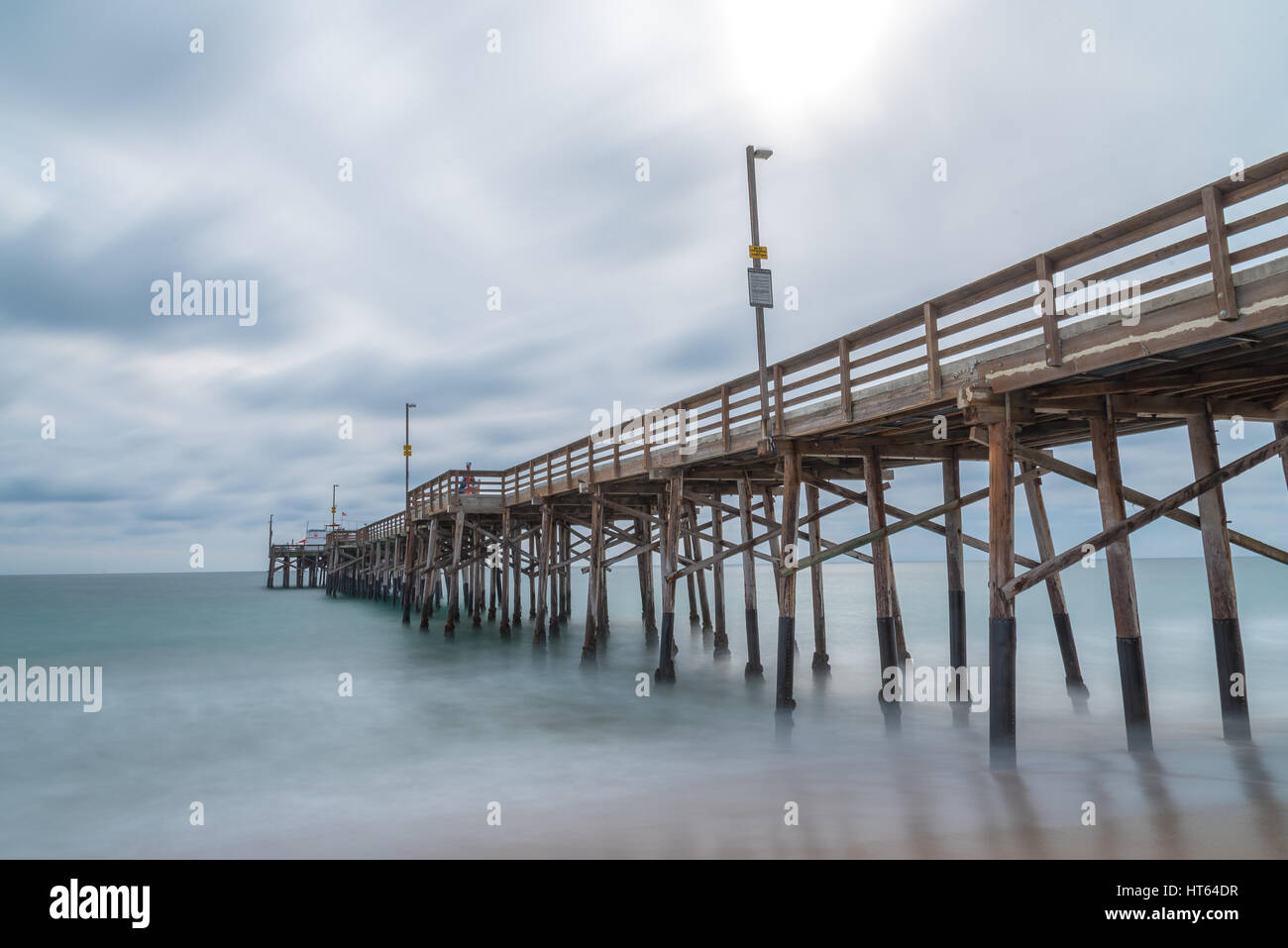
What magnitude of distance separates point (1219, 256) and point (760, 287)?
6747 millimetres

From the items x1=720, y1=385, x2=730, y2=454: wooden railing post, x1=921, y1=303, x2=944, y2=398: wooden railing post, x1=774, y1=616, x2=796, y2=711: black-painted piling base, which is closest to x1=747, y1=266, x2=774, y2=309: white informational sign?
x1=720, y1=385, x2=730, y2=454: wooden railing post

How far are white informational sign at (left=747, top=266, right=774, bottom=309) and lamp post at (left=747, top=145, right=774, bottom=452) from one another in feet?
0.28

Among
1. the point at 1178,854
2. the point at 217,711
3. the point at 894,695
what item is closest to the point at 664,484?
the point at 894,695

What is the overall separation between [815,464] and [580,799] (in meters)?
9.10

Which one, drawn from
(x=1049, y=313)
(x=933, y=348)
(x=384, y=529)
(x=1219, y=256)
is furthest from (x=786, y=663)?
(x=384, y=529)

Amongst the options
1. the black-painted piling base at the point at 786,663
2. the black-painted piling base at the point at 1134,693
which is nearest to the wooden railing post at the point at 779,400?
the black-painted piling base at the point at 786,663

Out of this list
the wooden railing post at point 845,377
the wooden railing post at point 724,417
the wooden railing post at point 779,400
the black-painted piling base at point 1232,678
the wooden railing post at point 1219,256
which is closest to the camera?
the wooden railing post at point 1219,256

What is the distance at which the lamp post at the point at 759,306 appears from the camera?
11828 millimetres

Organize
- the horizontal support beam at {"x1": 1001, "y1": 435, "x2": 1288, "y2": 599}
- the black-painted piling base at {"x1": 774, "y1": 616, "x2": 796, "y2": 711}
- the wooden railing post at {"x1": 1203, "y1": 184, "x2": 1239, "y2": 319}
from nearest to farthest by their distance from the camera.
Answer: the wooden railing post at {"x1": 1203, "y1": 184, "x2": 1239, "y2": 319} → the horizontal support beam at {"x1": 1001, "y1": 435, "x2": 1288, "y2": 599} → the black-painted piling base at {"x1": 774, "y1": 616, "x2": 796, "y2": 711}

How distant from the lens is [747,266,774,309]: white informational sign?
11.9m

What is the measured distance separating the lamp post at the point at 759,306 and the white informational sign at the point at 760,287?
0.28 feet

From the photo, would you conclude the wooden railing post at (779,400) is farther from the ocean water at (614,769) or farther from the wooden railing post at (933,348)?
the ocean water at (614,769)

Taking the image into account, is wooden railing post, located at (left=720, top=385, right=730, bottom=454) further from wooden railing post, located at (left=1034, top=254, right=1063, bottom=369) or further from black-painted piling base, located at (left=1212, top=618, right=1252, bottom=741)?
black-painted piling base, located at (left=1212, top=618, right=1252, bottom=741)
